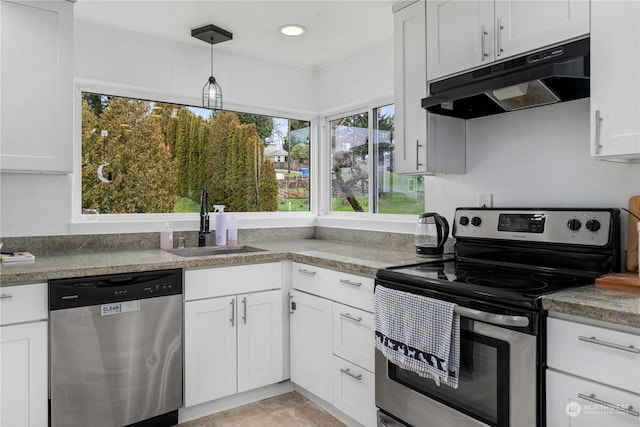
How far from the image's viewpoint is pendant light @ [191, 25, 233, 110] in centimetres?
273

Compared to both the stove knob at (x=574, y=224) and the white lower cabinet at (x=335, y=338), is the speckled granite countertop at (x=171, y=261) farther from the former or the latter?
the stove knob at (x=574, y=224)

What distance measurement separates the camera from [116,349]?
6.82 ft

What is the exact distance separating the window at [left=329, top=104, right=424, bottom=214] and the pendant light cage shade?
1.05 metres

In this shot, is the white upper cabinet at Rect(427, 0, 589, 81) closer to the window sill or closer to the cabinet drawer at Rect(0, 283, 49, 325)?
the window sill

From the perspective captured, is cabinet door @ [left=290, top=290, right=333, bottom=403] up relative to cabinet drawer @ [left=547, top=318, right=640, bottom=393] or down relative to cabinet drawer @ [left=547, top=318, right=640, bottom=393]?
down

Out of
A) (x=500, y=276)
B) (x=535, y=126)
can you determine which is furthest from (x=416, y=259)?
(x=535, y=126)

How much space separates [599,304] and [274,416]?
1822 mm

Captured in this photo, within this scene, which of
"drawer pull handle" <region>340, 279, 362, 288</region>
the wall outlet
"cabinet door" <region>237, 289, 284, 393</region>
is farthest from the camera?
"cabinet door" <region>237, 289, 284, 393</region>

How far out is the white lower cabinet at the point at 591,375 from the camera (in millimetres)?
1211

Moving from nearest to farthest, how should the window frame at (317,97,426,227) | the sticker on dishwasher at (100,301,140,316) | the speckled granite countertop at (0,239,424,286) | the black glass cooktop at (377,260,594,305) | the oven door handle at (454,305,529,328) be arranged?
1. the oven door handle at (454,305,529,328)
2. the black glass cooktop at (377,260,594,305)
3. the speckled granite countertop at (0,239,424,286)
4. the sticker on dishwasher at (100,301,140,316)
5. the window frame at (317,97,426,227)

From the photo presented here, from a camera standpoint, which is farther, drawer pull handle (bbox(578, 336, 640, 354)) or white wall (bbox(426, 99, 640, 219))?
white wall (bbox(426, 99, 640, 219))

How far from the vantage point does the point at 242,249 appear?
3.04 meters

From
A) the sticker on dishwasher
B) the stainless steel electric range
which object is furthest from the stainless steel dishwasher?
the stainless steel electric range

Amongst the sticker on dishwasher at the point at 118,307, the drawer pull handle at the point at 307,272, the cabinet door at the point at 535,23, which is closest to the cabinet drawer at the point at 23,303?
the sticker on dishwasher at the point at 118,307
